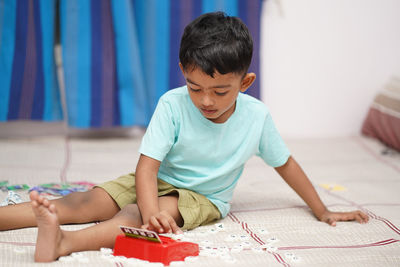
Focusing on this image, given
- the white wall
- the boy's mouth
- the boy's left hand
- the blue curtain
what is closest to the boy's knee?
the boy's mouth

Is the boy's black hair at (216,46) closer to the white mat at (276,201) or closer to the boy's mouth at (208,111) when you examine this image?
the boy's mouth at (208,111)

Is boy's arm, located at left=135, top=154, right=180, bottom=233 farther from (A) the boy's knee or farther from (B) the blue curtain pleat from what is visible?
(B) the blue curtain pleat

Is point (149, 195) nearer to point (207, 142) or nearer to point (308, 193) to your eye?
point (207, 142)

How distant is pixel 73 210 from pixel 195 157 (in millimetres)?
341

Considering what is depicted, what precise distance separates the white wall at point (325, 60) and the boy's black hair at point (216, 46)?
1620 millimetres

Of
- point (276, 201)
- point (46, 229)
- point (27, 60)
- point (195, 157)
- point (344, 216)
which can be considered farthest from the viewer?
point (27, 60)

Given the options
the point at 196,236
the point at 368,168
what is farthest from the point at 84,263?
the point at 368,168

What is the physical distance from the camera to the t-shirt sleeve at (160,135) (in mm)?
1300

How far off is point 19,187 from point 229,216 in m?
0.67

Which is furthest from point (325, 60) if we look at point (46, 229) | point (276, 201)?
point (46, 229)

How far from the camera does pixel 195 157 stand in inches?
54.2

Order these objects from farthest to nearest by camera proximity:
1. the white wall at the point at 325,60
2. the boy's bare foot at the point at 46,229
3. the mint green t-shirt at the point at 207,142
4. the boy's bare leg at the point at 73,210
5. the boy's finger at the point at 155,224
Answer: the white wall at the point at 325,60 < the mint green t-shirt at the point at 207,142 < the boy's bare leg at the point at 73,210 < the boy's finger at the point at 155,224 < the boy's bare foot at the point at 46,229

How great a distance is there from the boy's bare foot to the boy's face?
427mm

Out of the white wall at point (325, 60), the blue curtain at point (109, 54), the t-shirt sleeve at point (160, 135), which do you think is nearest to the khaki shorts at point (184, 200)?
the t-shirt sleeve at point (160, 135)
